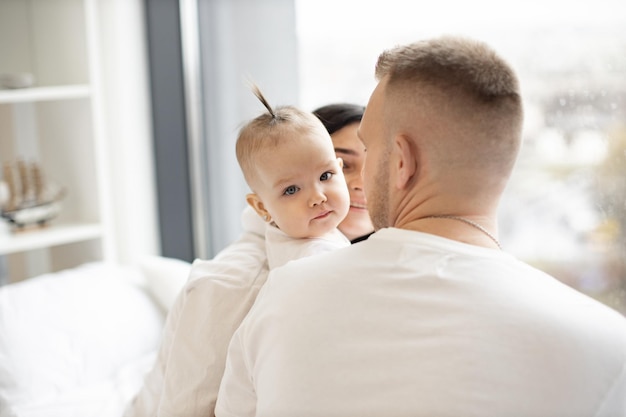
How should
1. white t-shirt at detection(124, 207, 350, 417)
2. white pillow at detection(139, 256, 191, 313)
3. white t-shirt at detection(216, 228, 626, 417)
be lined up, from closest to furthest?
white t-shirt at detection(216, 228, 626, 417), white t-shirt at detection(124, 207, 350, 417), white pillow at detection(139, 256, 191, 313)

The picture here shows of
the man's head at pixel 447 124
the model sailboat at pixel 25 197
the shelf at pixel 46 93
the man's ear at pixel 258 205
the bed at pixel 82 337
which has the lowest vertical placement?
the bed at pixel 82 337

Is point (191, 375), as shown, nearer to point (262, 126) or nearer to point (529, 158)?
point (262, 126)

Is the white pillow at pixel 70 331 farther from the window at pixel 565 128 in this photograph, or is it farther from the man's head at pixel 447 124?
the man's head at pixel 447 124

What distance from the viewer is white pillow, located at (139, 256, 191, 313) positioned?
8.72 ft

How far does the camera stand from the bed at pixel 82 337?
7.27ft

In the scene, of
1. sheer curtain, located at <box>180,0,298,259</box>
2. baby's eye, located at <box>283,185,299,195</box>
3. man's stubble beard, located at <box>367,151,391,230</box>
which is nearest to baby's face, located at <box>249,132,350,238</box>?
baby's eye, located at <box>283,185,299,195</box>

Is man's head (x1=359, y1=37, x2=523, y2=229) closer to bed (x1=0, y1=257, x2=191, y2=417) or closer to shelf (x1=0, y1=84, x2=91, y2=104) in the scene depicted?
bed (x1=0, y1=257, x2=191, y2=417)

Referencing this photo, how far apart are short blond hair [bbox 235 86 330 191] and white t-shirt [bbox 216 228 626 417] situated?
359 millimetres

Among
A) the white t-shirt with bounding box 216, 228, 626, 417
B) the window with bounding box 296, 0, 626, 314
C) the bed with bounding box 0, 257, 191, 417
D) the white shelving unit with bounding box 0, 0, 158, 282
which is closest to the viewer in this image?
the white t-shirt with bounding box 216, 228, 626, 417

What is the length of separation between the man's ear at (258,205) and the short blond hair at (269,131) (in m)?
0.04

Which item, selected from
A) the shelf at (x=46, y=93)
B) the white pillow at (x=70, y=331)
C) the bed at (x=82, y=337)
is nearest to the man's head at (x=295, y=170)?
the bed at (x=82, y=337)

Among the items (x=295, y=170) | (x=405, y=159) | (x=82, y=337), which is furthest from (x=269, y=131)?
(x=82, y=337)

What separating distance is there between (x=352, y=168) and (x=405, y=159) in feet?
2.20

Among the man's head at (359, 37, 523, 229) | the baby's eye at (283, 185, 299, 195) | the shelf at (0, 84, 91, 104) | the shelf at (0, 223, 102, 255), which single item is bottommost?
the shelf at (0, 223, 102, 255)
